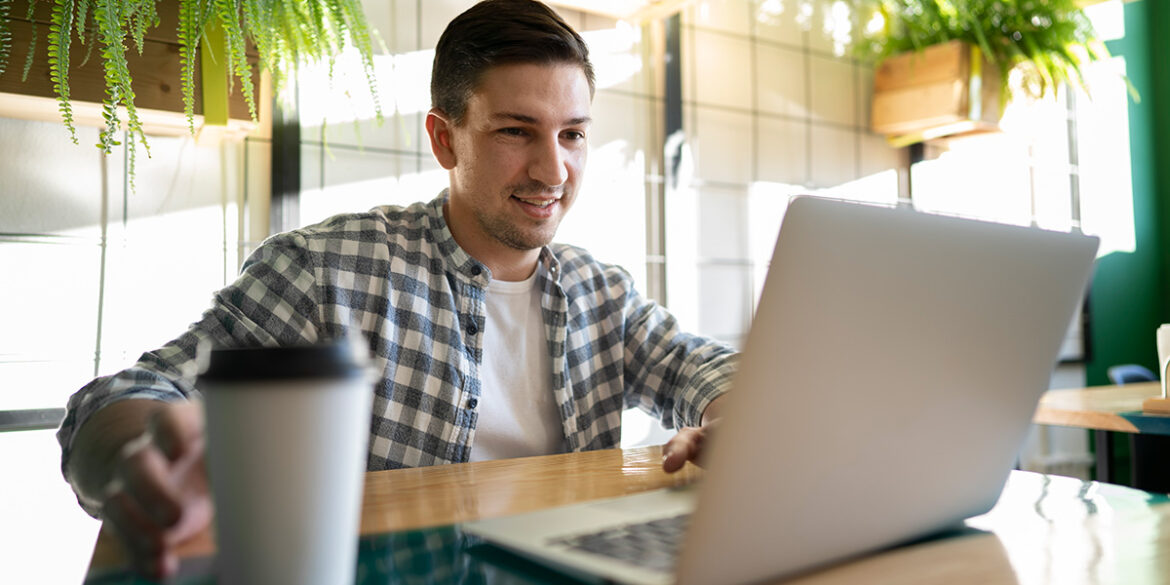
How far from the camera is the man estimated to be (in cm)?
123

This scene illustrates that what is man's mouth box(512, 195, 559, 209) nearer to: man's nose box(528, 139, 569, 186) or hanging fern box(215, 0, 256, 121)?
man's nose box(528, 139, 569, 186)

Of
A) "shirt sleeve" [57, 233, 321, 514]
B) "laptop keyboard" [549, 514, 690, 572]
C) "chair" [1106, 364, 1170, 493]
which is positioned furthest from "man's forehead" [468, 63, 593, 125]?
"chair" [1106, 364, 1170, 493]

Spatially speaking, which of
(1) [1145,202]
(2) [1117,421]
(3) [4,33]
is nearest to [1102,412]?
(2) [1117,421]

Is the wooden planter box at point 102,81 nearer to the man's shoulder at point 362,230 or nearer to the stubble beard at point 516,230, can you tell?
the man's shoulder at point 362,230

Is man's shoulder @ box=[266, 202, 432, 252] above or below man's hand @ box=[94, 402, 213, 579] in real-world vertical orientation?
above

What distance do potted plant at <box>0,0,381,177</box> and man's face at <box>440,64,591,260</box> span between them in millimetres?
296

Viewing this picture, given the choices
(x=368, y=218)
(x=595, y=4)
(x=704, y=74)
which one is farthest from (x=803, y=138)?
(x=368, y=218)

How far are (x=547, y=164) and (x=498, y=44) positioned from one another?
0.21 m

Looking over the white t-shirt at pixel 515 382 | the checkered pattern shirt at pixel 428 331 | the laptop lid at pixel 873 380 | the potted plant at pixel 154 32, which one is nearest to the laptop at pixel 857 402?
the laptop lid at pixel 873 380

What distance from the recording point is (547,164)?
1.37m

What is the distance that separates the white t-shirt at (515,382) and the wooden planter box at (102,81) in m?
0.74

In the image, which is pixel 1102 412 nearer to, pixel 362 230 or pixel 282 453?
pixel 362 230

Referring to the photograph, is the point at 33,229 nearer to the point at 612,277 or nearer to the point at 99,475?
the point at 612,277

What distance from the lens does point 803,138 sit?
3.14 m
